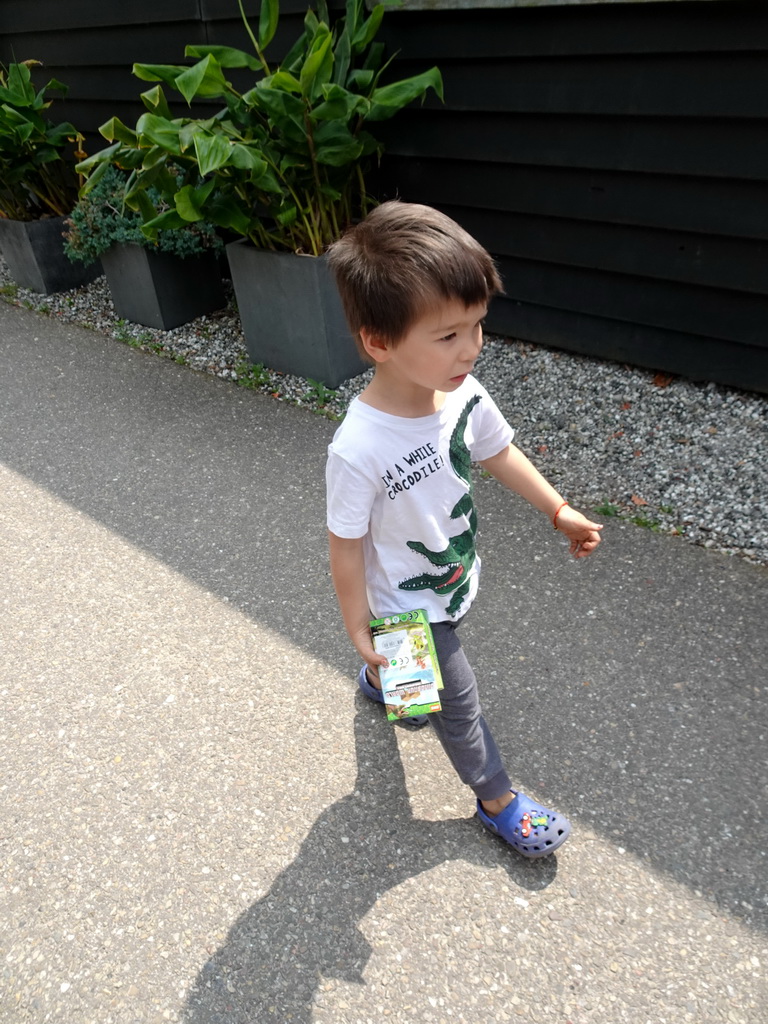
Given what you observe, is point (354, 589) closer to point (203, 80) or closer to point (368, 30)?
point (203, 80)

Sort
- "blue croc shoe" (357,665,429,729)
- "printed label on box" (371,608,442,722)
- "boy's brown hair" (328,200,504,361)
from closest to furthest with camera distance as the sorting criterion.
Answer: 1. "boy's brown hair" (328,200,504,361)
2. "printed label on box" (371,608,442,722)
3. "blue croc shoe" (357,665,429,729)

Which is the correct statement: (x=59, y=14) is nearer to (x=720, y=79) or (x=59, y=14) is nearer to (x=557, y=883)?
(x=720, y=79)

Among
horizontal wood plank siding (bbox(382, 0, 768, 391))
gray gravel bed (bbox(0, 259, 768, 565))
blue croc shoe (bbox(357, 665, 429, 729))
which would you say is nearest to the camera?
blue croc shoe (bbox(357, 665, 429, 729))

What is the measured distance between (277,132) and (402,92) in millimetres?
679

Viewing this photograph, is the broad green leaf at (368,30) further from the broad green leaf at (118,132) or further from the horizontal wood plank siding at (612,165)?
the broad green leaf at (118,132)

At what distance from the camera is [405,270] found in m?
1.33

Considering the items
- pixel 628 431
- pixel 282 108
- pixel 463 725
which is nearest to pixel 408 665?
→ pixel 463 725

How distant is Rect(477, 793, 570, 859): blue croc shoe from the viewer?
5.71 ft

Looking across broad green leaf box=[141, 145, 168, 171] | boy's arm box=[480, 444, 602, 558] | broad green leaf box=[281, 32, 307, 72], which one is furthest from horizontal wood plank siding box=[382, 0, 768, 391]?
boy's arm box=[480, 444, 602, 558]

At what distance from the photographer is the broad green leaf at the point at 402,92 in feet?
10.8

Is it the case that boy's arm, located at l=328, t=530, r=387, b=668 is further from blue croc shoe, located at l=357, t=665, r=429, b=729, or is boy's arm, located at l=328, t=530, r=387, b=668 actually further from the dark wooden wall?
the dark wooden wall

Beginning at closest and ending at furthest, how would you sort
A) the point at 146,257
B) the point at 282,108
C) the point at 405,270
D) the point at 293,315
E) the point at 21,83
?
the point at 405,270 < the point at 282,108 < the point at 293,315 < the point at 146,257 < the point at 21,83

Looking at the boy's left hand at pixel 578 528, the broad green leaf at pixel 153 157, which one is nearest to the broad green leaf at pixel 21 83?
the broad green leaf at pixel 153 157

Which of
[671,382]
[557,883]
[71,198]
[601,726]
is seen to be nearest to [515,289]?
[671,382]
